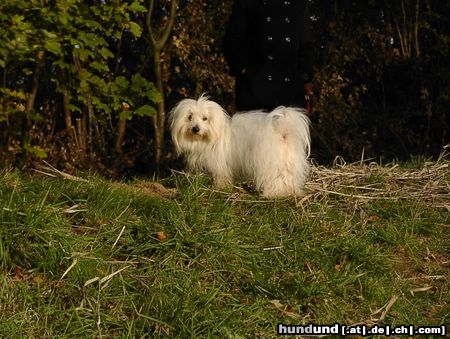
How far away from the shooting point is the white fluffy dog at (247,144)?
5.42 m

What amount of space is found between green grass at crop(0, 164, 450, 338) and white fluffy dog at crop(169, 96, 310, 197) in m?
0.38

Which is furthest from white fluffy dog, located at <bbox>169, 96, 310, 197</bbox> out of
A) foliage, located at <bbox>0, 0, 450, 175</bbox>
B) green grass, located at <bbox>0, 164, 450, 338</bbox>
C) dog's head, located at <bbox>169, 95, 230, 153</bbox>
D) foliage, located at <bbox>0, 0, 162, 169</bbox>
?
foliage, located at <bbox>0, 0, 450, 175</bbox>

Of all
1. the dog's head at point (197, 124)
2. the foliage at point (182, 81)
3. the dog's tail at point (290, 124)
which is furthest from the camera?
the foliage at point (182, 81)

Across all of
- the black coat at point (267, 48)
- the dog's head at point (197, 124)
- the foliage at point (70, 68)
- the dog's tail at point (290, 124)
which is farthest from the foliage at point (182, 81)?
the dog's tail at point (290, 124)

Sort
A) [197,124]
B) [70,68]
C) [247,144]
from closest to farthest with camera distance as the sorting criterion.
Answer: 1. [247,144]
2. [197,124]
3. [70,68]

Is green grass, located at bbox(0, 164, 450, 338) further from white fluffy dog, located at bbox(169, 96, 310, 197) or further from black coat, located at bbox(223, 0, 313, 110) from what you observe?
black coat, located at bbox(223, 0, 313, 110)

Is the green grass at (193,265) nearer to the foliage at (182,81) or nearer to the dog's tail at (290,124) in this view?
the dog's tail at (290,124)

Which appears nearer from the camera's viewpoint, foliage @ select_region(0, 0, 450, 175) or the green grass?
the green grass

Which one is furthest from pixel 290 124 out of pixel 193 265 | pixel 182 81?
pixel 182 81

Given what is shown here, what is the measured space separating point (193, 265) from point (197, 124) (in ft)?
5.65

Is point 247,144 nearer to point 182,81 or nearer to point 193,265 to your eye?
point 193,265

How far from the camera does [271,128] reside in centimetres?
541

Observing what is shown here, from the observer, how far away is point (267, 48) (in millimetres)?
5949

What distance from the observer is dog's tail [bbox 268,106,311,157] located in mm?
5414
